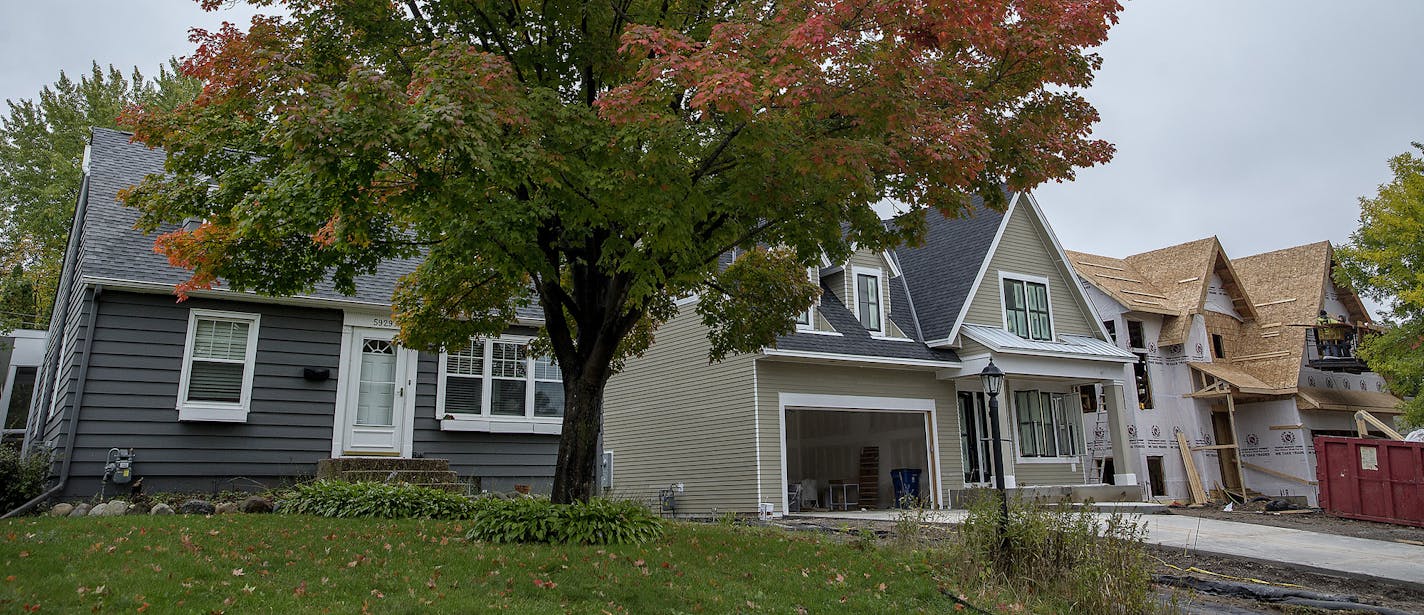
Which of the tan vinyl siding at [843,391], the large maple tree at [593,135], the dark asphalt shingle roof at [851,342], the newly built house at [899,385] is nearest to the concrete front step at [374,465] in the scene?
the large maple tree at [593,135]

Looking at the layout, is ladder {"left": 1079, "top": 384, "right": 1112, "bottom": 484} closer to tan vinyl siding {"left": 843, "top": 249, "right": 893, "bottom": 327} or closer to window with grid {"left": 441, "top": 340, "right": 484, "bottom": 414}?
tan vinyl siding {"left": 843, "top": 249, "right": 893, "bottom": 327}

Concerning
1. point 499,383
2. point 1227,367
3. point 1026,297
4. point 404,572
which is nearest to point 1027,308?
point 1026,297

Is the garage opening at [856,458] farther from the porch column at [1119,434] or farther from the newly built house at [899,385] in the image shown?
the porch column at [1119,434]

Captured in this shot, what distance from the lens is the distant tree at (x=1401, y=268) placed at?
22703 millimetres

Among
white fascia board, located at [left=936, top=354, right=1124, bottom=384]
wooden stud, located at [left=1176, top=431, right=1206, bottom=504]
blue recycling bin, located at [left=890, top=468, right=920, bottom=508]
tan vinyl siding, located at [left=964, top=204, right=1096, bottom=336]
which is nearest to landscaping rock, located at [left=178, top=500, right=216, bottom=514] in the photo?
blue recycling bin, located at [left=890, top=468, right=920, bottom=508]

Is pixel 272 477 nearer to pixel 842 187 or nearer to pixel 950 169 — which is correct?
pixel 842 187

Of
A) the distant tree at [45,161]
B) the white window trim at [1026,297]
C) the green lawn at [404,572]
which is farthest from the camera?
the distant tree at [45,161]

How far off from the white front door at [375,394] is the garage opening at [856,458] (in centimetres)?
917

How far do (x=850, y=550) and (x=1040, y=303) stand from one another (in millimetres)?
14367

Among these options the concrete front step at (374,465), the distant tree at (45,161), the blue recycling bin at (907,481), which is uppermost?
the distant tree at (45,161)

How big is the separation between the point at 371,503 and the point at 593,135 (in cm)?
662

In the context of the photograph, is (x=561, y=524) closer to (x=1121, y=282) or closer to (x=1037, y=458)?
(x=1037, y=458)

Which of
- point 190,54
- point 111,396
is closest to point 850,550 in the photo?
point 190,54

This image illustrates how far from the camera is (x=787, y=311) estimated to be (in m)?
12.1
